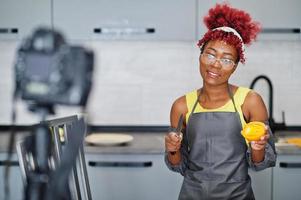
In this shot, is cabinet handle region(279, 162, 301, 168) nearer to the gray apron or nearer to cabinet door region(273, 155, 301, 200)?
cabinet door region(273, 155, 301, 200)

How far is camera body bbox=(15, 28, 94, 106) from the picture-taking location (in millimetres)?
458

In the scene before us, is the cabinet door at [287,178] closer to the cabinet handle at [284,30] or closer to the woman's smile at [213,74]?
the cabinet handle at [284,30]

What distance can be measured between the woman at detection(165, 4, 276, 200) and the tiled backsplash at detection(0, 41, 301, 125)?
0.98 meters

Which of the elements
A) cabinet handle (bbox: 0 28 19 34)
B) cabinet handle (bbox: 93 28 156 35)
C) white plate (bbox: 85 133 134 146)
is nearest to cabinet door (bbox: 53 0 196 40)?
cabinet handle (bbox: 93 28 156 35)

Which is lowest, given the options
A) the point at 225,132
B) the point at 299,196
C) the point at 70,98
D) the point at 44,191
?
the point at 299,196

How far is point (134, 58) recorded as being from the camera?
2.34 meters

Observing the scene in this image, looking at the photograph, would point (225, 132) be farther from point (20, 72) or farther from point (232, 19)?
point (20, 72)

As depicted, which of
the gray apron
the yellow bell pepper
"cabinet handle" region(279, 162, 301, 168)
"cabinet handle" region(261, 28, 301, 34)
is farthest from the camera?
"cabinet handle" region(261, 28, 301, 34)

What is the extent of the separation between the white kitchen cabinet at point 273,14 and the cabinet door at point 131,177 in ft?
2.37

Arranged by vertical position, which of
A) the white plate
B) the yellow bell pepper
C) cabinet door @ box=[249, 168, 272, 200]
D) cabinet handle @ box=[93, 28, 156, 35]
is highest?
cabinet handle @ box=[93, 28, 156, 35]

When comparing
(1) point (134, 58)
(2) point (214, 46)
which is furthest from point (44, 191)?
(1) point (134, 58)

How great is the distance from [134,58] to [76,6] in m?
0.48

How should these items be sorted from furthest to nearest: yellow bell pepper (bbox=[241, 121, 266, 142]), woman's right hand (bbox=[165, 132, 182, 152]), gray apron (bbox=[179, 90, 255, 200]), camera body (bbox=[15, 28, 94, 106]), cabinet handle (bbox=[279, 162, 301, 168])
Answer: cabinet handle (bbox=[279, 162, 301, 168]) → gray apron (bbox=[179, 90, 255, 200]) → woman's right hand (bbox=[165, 132, 182, 152]) → yellow bell pepper (bbox=[241, 121, 266, 142]) → camera body (bbox=[15, 28, 94, 106])

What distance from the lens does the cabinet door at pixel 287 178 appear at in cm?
187
